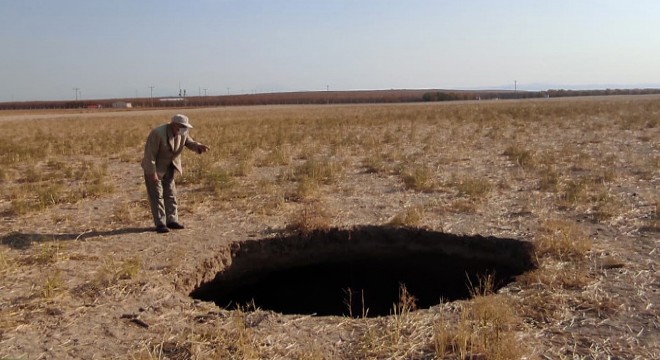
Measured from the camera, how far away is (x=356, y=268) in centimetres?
780

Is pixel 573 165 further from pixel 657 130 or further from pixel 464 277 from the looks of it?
pixel 657 130

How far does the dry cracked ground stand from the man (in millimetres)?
400

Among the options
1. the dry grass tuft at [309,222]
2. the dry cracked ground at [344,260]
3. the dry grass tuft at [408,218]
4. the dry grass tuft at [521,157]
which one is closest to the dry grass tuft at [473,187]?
the dry cracked ground at [344,260]

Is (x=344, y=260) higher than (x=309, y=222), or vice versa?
(x=309, y=222)

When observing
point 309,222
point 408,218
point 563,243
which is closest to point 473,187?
point 408,218

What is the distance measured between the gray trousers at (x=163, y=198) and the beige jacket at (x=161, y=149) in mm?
134

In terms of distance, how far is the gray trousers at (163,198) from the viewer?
7.46 m

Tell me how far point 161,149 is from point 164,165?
230 millimetres

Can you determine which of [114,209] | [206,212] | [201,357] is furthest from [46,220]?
[201,357]

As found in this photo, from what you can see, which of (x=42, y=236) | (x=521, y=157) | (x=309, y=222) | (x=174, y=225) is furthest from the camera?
(x=521, y=157)

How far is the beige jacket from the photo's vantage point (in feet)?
23.8

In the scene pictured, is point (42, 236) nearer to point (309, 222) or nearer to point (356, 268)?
point (309, 222)

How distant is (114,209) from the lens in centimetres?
922

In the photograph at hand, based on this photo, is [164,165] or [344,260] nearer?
[164,165]
